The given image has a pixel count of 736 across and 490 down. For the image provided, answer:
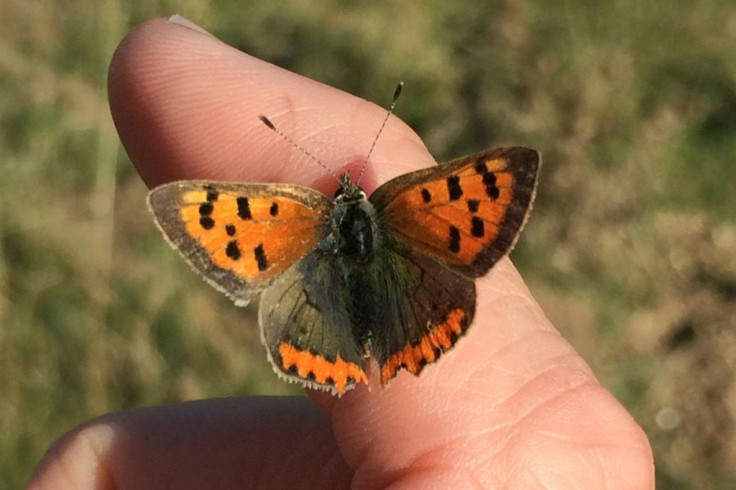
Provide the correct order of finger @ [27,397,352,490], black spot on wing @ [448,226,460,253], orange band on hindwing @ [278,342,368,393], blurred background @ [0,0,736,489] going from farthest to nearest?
blurred background @ [0,0,736,489], finger @ [27,397,352,490], black spot on wing @ [448,226,460,253], orange band on hindwing @ [278,342,368,393]

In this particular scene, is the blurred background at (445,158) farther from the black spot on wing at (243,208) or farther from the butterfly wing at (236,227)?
the black spot on wing at (243,208)

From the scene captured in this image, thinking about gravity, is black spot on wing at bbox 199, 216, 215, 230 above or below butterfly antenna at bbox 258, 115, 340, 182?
below

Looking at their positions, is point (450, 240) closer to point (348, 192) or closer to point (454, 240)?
point (454, 240)

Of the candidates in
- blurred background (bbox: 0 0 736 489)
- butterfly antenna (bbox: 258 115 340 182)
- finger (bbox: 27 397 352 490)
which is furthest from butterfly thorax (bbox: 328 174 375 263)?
blurred background (bbox: 0 0 736 489)

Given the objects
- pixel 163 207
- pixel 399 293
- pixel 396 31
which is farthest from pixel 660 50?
pixel 163 207

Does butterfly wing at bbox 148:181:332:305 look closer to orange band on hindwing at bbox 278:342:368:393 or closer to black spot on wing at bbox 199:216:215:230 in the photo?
black spot on wing at bbox 199:216:215:230

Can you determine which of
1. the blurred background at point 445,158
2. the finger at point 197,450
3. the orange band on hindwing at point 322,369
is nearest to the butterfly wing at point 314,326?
the orange band on hindwing at point 322,369

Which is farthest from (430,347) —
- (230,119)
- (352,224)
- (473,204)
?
(230,119)
